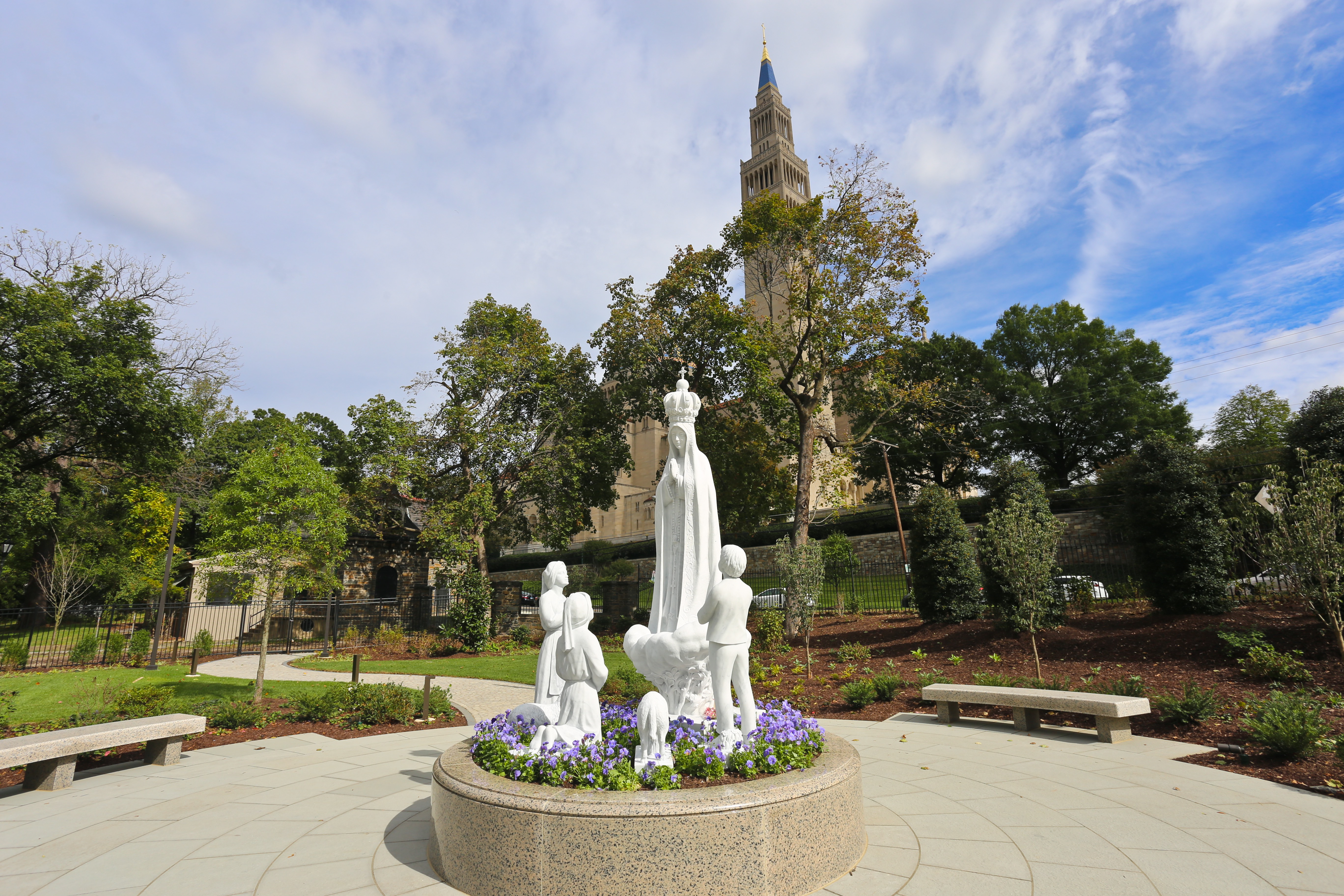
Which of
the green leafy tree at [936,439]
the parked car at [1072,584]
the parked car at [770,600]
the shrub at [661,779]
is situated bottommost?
the shrub at [661,779]

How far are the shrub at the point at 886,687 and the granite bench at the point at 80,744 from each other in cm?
917

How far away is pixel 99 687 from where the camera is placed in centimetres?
1272

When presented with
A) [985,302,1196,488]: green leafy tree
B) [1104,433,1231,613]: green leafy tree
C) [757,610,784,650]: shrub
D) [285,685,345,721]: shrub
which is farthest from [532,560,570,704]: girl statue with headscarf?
[985,302,1196,488]: green leafy tree

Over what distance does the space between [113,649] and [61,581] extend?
685 cm

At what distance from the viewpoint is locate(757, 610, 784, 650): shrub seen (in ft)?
48.4

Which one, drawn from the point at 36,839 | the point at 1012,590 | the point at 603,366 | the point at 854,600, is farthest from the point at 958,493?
the point at 36,839

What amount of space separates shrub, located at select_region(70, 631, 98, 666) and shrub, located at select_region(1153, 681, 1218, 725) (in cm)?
2332

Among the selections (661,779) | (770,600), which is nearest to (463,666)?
(770,600)

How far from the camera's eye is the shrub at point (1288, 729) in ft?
19.3

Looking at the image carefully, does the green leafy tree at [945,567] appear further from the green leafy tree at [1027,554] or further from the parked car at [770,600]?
the parked car at [770,600]

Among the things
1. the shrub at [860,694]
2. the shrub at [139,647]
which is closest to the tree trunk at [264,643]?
the shrub at [139,647]

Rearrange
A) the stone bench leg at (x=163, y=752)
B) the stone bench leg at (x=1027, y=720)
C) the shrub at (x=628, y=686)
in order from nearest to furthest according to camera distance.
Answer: the stone bench leg at (x=163, y=752)
the stone bench leg at (x=1027, y=720)
the shrub at (x=628, y=686)

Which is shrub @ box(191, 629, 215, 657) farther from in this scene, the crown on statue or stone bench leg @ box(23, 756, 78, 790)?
the crown on statue

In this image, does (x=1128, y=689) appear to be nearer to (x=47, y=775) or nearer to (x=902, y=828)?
(x=902, y=828)
